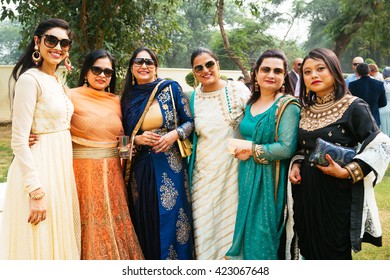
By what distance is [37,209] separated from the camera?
2.26m

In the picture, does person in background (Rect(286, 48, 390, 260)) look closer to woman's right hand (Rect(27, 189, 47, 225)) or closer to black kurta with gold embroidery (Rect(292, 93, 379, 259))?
black kurta with gold embroidery (Rect(292, 93, 379, 259))

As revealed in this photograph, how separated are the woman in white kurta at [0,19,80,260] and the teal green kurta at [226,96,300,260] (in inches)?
44.3

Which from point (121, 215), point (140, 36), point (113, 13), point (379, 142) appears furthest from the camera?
point (140, 36)

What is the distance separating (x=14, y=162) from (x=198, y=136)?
125 cm

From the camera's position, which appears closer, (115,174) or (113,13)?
(115,174)

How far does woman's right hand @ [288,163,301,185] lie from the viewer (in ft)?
7.94

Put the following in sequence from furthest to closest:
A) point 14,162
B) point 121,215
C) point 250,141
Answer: point 121,215 → point 250,141 → point 14,162

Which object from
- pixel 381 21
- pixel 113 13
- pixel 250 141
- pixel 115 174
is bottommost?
pixel 115 174

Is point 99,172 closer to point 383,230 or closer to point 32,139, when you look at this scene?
point 32,139

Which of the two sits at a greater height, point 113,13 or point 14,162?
point 113,13

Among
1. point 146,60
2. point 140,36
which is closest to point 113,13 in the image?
point 140,36

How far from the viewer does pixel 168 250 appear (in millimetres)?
2771

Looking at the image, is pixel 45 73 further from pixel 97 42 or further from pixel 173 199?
pixel 97 42

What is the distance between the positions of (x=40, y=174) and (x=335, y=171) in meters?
1.72
